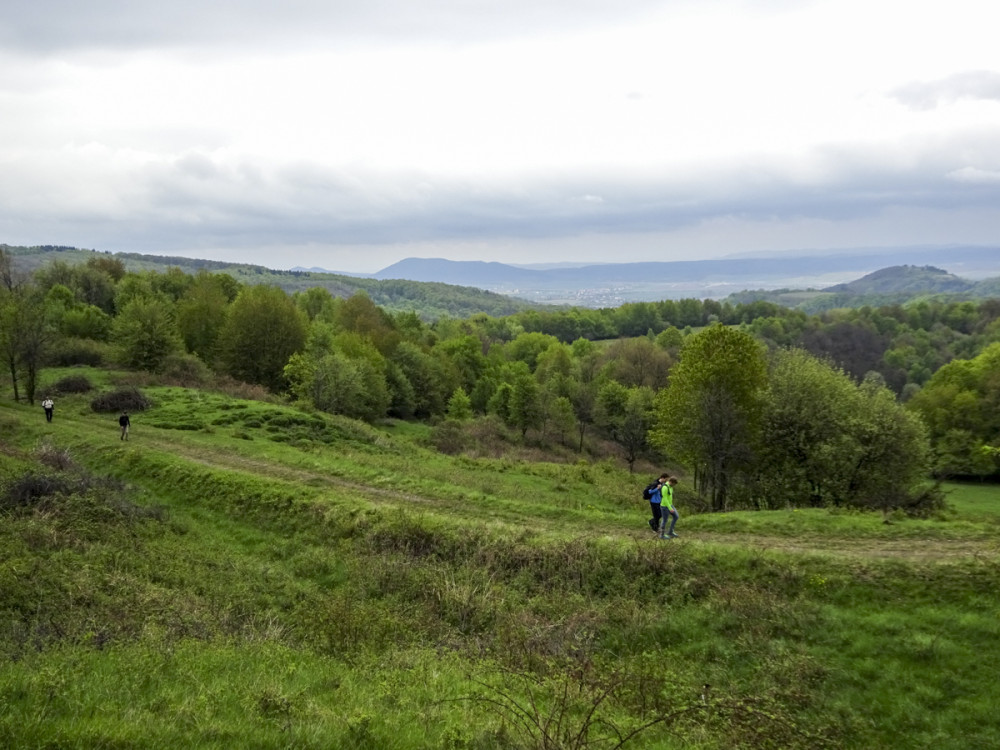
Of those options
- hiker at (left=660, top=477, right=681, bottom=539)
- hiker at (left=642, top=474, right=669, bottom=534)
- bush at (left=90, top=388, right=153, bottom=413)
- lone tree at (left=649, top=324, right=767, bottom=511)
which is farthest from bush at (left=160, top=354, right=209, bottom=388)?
hiker at (left=660, top=477, right=681, bottom=539)

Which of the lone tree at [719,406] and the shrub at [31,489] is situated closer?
the shrub at [31,489]

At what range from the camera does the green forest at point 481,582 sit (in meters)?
9.20

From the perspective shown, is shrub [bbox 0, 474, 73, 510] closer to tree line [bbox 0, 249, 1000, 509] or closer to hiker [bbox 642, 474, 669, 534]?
hiker [bbox 642, 474, 669, 534]

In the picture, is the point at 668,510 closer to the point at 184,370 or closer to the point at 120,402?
the point at 120,402

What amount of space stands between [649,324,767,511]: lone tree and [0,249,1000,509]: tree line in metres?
0.08

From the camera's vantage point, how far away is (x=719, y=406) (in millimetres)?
32094

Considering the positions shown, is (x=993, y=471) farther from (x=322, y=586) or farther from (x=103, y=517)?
(x=103, y=517)

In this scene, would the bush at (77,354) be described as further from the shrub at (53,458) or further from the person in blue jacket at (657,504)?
the person in blue jacket at (657,504)

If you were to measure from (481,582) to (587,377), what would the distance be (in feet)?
260

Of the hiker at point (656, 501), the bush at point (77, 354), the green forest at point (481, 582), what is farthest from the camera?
the bush at point (77, 354)

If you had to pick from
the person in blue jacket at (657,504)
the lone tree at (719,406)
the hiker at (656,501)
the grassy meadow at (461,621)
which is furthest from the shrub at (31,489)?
the lone tree at (719,406)

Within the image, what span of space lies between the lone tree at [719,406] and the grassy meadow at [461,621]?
11.1 metres

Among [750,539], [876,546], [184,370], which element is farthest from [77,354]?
[876,546]

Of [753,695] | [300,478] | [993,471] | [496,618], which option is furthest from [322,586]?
[993,471]
